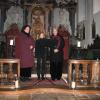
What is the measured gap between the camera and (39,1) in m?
20.4

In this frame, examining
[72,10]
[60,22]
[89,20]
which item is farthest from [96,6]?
[60,22]

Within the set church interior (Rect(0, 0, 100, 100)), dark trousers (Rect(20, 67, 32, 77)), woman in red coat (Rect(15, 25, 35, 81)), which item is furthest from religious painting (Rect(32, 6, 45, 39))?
woman in red coat (Rect(15, 25, 35, 81))

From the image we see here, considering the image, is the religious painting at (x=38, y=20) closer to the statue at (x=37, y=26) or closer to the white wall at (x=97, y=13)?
the statue at (x=37, y=26)

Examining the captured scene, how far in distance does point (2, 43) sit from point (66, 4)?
4.52 m

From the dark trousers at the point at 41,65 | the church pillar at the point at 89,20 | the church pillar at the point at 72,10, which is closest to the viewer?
the dark trousers at the point at 41,65

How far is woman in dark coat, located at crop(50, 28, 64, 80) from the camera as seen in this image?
33.5 feet

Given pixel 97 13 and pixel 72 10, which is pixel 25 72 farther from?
pixel 72 10

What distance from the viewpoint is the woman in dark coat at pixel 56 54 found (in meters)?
10.2

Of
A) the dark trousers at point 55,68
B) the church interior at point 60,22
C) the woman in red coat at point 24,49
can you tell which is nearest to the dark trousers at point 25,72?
the woman in red coat at point 24,49


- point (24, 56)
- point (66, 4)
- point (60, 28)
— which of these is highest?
point (66, 4)

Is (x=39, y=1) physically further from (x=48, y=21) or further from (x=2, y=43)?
(x=2, y=43)

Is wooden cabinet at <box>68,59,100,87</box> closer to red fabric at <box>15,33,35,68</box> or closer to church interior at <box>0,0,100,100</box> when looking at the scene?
red fabric at <box>15,33,35,68</box>

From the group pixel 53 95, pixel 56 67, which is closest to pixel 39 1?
pixel 56 67

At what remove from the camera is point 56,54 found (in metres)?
10.3
